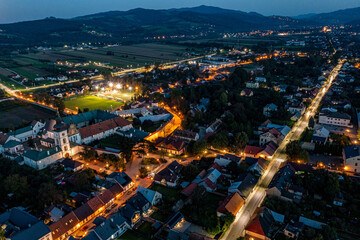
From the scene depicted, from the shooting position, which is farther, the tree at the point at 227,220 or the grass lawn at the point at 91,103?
the grass lawn at the point at 91,103

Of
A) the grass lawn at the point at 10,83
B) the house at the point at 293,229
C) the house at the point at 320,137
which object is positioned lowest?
the grass lawn at the point at 10,83

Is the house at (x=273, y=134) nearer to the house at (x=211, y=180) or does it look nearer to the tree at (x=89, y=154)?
the house at (x=211, y=180)

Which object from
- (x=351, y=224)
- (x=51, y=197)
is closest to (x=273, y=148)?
(x=351, y=224)

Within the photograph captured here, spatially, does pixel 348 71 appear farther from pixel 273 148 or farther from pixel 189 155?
pixel 189 155

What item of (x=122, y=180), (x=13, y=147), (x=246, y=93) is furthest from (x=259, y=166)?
(x=13, y=147)

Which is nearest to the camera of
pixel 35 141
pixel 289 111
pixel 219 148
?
pixel 219 148

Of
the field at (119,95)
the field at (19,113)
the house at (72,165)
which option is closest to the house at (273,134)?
the house at (72,165)
